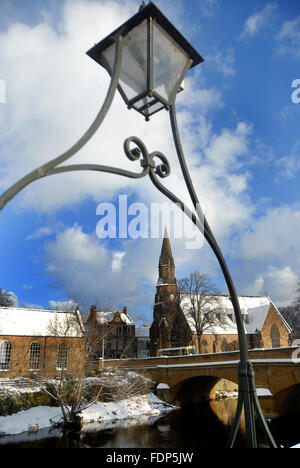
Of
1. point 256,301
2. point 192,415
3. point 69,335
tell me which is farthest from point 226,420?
point 256,301

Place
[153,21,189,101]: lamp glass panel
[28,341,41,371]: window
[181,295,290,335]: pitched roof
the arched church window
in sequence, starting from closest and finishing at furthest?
[153,21,189,101]: lamp glass panel → [28,341,41,371]: window → [181,295,290,335]: pitched roof → the arched church window

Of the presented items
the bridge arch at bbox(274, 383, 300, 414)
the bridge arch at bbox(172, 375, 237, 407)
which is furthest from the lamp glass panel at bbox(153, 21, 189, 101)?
the bridge arch at bbox(172, 375, 237, 407)

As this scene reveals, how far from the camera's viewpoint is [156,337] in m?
39.6

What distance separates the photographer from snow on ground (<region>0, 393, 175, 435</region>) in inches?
732

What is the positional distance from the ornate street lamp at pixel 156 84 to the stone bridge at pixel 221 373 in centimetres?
1942

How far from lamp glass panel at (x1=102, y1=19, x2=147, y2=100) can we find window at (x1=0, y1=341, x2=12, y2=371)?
3202cm

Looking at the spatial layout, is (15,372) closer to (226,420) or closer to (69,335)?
(69,335)

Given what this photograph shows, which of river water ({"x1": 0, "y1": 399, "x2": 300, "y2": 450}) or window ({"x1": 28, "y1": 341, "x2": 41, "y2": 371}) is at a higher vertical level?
A: window ({"x1": 28, "y1": 341, "x2": 41, "y2": 371})

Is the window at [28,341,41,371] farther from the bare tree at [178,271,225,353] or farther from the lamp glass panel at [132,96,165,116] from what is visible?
the lamp glass panel at [132,96,165,116]

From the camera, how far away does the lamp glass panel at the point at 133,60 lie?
272 centimetres

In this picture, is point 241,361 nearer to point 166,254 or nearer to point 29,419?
point 29,419

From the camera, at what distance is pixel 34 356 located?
31.2 meters

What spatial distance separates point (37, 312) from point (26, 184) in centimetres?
3471

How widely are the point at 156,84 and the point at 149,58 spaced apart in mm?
286
